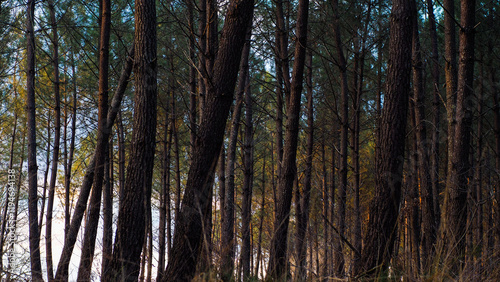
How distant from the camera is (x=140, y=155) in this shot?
4332mm

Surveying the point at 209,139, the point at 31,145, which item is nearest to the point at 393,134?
the point at 209,139

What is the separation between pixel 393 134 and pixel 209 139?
1.83 m

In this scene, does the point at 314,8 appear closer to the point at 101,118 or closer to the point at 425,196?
the point at 425,196

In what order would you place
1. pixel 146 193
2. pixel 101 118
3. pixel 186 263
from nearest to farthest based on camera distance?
1. pixel 186 263
2. pixel 146 193
3. pixel 101 118

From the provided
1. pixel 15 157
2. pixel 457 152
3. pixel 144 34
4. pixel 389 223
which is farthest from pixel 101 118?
pixel 15 157

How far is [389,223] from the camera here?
3.86m

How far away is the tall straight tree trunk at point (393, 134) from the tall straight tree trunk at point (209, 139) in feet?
5.06

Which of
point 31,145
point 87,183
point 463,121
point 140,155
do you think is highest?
point 463,121

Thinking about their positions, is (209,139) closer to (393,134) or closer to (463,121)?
(393,134)

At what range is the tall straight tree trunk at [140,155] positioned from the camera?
4148mm

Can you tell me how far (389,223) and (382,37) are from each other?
4.71 metres

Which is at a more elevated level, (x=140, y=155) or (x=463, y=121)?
(x=463, y=121)

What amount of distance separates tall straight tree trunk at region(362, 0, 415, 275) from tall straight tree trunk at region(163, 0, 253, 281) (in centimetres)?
154

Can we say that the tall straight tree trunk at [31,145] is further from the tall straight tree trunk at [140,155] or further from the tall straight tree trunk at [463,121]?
the tall straight tree trunk at [463,121]
